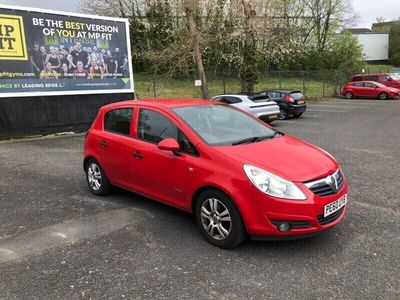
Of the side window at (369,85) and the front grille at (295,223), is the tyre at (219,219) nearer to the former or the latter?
the front grille at (295,223)

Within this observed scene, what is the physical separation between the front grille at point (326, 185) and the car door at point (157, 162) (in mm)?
1362

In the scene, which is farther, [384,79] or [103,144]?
[384,79]

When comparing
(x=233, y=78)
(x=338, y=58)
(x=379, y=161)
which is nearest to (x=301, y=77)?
(x=233, y=78)

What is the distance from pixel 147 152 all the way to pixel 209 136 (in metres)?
0.87

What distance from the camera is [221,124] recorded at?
5.16 metres

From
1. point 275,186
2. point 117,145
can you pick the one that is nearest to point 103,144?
point 117,145

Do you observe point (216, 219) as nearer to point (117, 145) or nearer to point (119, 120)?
point (117, 145)

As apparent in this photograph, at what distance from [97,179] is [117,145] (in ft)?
3.10

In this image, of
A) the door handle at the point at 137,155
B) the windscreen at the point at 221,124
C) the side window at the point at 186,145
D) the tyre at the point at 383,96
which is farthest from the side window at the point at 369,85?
the side window at the point at 186,145

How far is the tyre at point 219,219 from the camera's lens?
13.6 feet

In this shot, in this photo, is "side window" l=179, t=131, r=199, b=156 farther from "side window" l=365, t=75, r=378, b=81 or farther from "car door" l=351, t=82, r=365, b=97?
"side window" l=365, t=75, r=378, b=81

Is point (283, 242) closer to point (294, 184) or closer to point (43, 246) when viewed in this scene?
point (294, 184)

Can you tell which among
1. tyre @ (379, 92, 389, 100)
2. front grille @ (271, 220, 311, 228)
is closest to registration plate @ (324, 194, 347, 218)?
front grille @ (271, 220, 311, 228)

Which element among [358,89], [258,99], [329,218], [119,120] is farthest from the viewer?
[358,89]
